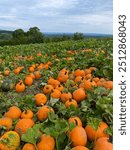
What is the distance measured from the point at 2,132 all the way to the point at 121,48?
6.24ft

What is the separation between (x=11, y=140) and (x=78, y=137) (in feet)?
2.48

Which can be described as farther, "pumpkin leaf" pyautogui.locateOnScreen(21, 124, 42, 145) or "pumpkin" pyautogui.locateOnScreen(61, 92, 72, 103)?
"pumpkin" pyautogui.locateOnScreen(61, 92, 72, 103)

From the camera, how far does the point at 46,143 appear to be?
3.50 meters

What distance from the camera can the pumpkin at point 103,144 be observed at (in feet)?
10.9

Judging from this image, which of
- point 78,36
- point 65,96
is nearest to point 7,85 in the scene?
point 65,96

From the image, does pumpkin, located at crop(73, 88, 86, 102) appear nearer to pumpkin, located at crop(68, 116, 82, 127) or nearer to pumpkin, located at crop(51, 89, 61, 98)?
pumpkin, located at crop(51, 89, 61, 98)

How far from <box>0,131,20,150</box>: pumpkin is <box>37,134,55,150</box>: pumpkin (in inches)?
12.5

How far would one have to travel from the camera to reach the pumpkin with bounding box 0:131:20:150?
368 cm

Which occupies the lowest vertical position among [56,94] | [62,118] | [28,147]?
[28,147]

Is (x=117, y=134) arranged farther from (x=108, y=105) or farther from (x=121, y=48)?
(x=108, y=105)

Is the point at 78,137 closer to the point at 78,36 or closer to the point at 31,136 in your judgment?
the point at 31,136

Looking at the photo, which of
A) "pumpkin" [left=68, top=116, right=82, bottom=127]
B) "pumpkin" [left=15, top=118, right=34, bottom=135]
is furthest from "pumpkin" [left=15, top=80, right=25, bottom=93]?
"pumpkin" [left=68, top=116, right=82, bottom=127]

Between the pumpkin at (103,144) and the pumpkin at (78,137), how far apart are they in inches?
6.3

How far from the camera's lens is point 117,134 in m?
2.95
